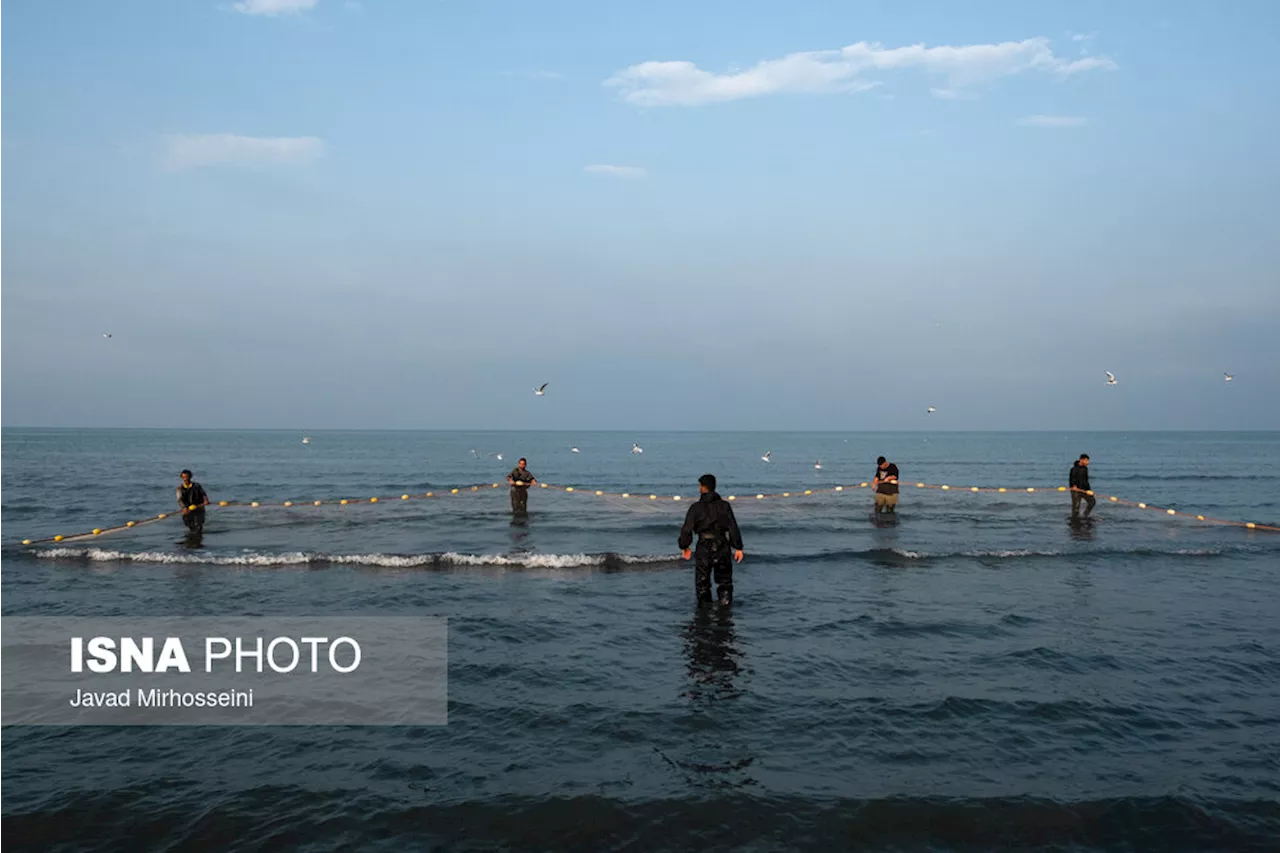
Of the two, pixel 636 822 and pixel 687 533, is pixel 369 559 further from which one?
pixel 636 822

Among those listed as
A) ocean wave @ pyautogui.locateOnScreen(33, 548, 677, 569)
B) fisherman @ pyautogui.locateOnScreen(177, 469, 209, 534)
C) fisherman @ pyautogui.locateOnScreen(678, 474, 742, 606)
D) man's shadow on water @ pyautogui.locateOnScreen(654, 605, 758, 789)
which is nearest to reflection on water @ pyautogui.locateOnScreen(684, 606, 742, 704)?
man's shadow on water @ pyautogui.locateOnScreen(654, 605, 758, 789)

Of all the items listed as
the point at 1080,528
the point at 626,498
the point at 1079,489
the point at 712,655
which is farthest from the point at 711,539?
the point at 626,498

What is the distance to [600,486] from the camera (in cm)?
4781

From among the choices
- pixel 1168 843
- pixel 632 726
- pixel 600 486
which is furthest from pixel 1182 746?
pixel 600 486

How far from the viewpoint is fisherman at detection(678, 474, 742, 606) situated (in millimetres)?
12086

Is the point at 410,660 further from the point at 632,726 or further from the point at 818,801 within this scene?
the point at 818,801

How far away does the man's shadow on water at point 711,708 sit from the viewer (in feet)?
22.6

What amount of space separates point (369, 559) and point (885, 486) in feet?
48.9

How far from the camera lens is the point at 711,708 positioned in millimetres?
8352

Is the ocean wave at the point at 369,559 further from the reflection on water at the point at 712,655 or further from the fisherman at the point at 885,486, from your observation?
the fisherman at the point at 885,486

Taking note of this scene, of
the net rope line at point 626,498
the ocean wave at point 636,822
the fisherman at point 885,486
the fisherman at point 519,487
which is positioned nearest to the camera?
the ocean wave at point 636,822

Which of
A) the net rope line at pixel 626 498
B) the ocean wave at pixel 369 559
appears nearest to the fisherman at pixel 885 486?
the net rope line at pixel 626 498

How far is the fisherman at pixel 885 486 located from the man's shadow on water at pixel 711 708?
47.0 feet

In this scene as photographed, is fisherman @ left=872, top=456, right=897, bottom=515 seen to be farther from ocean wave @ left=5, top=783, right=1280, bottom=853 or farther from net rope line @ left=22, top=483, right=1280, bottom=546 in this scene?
ocean wave @ left=5, top=783, right=1280, bottom=853
